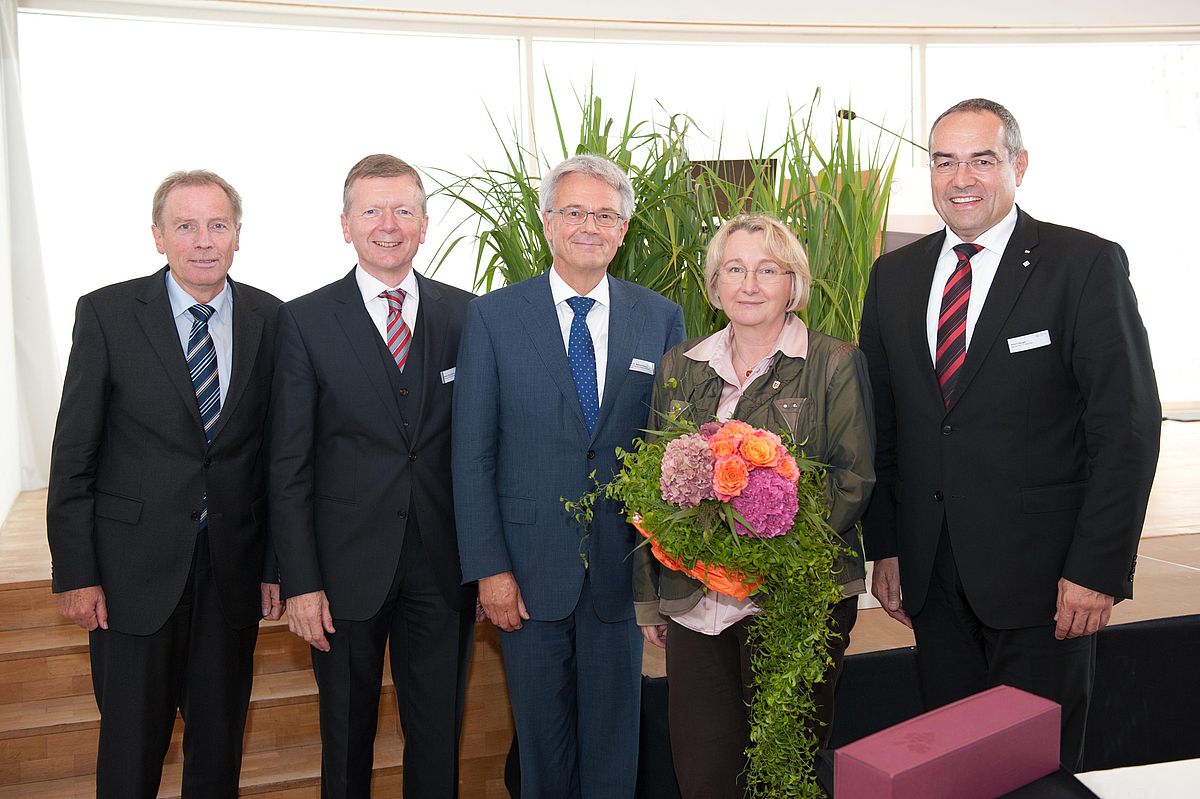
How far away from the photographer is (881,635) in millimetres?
3000

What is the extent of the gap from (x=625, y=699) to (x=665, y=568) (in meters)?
0.47

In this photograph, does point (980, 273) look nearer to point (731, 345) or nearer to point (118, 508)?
point (731, 345)

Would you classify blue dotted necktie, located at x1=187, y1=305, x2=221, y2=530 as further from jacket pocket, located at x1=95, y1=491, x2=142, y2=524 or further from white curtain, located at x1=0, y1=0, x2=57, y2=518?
white curtain, located at x1=0, y1=0, x2=57, y2=518

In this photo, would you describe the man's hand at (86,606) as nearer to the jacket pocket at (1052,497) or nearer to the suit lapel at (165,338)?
the suit lapel at (165,338)

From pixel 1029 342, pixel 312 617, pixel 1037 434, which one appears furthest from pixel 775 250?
pixel 312 617

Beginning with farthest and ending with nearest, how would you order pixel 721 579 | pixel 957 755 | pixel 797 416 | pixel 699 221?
pixel 699 221, pixel 797 416, pixel 721 579, pixel 957 755

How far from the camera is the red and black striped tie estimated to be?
217 cm

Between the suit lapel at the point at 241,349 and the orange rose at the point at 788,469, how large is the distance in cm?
135

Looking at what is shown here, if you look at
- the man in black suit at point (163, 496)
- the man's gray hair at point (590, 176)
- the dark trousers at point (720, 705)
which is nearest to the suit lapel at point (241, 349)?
the man in black suit at point (163, 496)

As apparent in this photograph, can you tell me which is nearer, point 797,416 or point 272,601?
point 797,416

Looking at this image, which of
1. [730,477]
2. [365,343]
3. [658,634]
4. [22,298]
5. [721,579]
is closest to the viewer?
[730,477]

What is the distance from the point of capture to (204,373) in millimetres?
2404

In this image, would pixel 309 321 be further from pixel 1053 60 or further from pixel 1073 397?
pixel 1053 60

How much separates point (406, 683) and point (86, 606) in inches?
30.5
